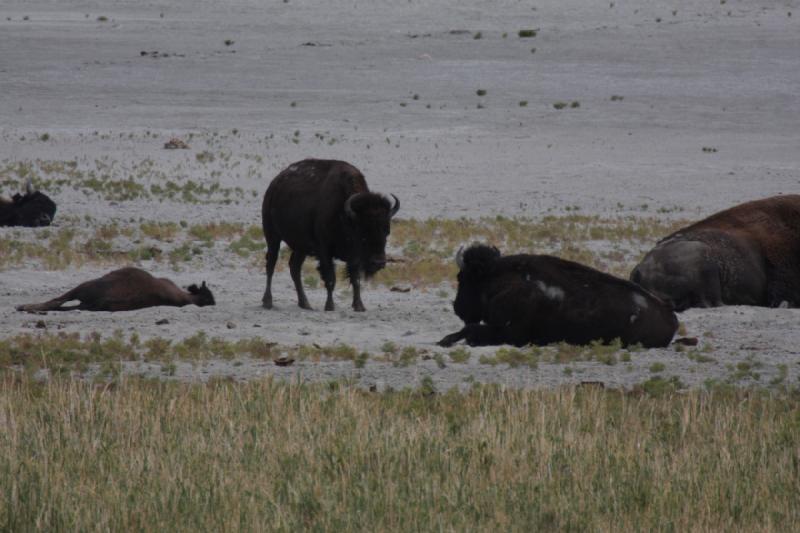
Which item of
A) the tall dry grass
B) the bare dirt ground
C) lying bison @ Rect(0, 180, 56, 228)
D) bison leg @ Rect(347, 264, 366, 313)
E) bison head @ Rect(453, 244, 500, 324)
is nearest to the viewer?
the tall dry grass

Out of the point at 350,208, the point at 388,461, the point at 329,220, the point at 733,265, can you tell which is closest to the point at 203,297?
the point at 329,220

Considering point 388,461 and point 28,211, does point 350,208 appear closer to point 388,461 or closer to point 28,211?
point 388,461

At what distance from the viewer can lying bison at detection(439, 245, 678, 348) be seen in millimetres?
12797

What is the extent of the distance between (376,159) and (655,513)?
28657 millimetres

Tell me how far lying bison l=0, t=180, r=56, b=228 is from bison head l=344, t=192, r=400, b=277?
31.3 ft

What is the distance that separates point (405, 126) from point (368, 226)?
27.6m

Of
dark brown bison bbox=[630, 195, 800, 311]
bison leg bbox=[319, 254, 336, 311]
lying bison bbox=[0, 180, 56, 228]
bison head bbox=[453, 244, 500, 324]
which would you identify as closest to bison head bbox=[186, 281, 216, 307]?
bison leg bbox=[319, 254, 336, 311]

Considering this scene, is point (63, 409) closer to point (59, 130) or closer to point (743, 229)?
point (743, 229)

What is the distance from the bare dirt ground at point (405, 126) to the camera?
14016 millimetres

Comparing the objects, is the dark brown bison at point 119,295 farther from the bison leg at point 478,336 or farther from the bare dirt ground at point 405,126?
the bison leg at point 478,336

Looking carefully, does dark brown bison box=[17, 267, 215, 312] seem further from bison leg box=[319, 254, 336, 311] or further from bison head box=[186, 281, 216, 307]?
bison leg box=[319, 254, 336, 311]

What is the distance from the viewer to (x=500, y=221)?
1023 inches

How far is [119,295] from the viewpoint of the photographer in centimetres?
1512

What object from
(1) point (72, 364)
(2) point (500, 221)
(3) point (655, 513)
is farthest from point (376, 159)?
(3) point (655, 513)
